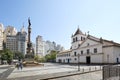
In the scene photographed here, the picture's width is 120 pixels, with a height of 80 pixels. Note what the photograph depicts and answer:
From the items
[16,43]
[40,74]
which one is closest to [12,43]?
[16,43]

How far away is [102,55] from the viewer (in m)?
51.3

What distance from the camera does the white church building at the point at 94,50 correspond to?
4884 cm

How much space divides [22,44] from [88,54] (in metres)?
111

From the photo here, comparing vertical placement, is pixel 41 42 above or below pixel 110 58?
above

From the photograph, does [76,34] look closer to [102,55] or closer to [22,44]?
[102,55]

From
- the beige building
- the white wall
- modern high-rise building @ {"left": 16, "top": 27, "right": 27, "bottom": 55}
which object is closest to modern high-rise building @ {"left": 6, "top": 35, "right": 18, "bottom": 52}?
the beige building

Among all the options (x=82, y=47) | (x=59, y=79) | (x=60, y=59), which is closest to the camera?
(x=59, y=79)

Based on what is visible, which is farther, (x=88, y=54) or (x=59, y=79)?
(x=88, y=54)

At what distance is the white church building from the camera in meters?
48.8

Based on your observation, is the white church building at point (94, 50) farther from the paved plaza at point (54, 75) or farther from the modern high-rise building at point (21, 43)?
the modern high-rise building at point (21, 43)

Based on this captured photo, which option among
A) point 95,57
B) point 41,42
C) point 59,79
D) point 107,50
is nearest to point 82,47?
point 95,57

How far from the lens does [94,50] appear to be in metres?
55.5

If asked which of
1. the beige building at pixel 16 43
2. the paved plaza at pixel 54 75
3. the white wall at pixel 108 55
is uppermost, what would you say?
the beige building at pixel 16 43

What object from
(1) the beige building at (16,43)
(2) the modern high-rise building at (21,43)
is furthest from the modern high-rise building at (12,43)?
(2) the modern high-rise building at (21,43)
